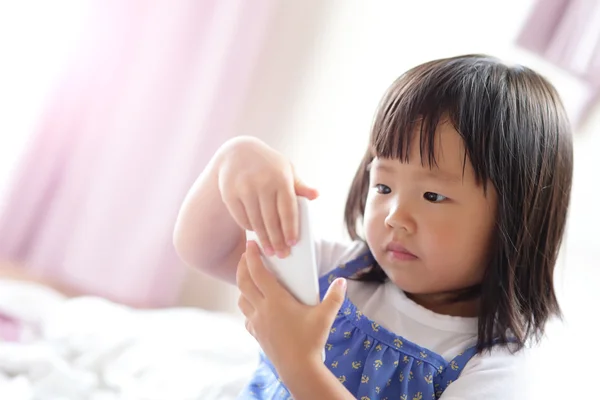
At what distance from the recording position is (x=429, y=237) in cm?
84

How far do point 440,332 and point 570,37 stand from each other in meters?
0.61

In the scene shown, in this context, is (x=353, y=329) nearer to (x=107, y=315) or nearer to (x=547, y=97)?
(x=547, y=97)

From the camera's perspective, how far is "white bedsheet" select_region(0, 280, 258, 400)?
3.61 feet

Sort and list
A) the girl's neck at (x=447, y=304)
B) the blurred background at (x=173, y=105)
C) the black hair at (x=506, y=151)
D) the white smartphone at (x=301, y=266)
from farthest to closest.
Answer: the blurred background at (x=173, y=105)
the girl's neck at (x=447, y=304)
the black hair at (x=506, y=151)
the white smartphone at (x=301, y=266)

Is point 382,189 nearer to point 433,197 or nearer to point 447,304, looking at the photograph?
point 433,197

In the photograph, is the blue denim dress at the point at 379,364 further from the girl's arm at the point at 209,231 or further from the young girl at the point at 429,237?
the girl's arm at the point at 209,231

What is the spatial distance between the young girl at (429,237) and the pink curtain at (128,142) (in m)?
0.70

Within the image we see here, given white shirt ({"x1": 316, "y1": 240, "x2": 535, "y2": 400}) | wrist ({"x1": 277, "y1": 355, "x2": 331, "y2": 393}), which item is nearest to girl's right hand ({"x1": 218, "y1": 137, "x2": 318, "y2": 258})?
wrist ({"x1": 277, "y1": 355, "x2": 331, "y2": 393})

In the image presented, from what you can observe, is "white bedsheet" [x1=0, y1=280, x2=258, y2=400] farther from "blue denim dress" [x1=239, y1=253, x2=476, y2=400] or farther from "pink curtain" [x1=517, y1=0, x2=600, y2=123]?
"pink curtain" [x1=517, y1=0, x2=600, y2=123]

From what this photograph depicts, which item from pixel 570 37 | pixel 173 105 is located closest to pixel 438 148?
pixel 570 37

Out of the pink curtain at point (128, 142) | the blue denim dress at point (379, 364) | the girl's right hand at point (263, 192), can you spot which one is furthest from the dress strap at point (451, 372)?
the pink curtain at point (128, 142)

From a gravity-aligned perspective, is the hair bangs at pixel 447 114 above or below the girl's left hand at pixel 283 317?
above

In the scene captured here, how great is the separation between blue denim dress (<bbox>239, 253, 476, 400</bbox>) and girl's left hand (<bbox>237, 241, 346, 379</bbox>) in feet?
0.43

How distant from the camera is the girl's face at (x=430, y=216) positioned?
83 centimetres
